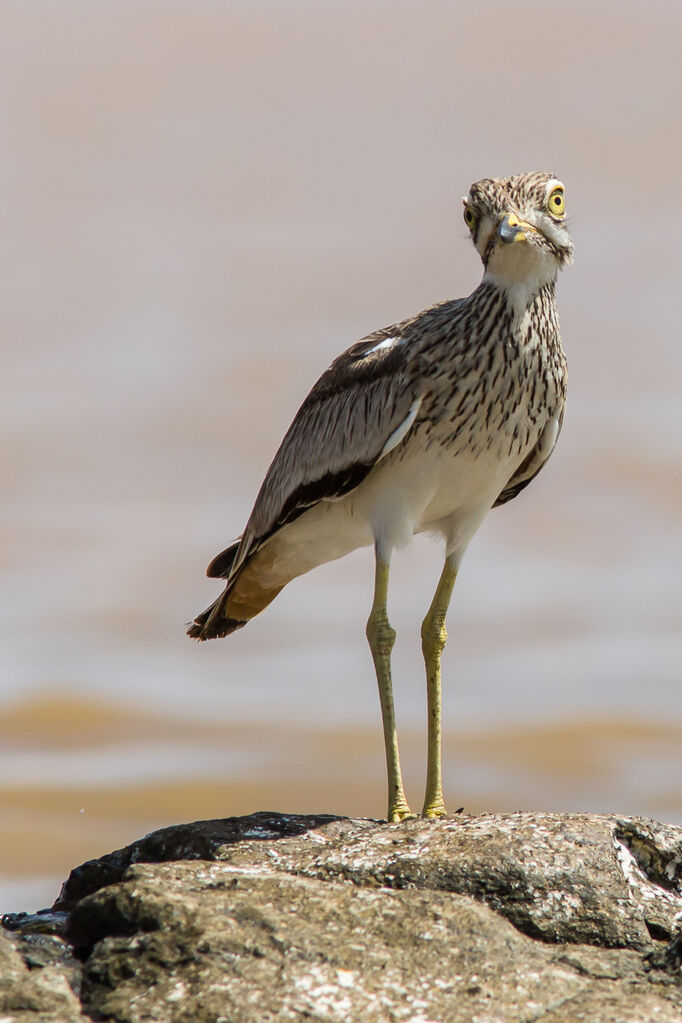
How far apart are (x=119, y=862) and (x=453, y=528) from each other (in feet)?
7.64

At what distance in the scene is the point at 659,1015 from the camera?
12.9 feet

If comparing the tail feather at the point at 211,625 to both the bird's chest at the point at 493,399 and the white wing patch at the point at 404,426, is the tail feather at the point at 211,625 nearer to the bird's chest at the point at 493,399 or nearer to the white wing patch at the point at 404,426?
the white wing patch at the point at 404,426

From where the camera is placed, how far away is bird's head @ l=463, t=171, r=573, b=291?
633 centimetres

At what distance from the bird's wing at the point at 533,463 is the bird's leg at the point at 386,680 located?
943 mm

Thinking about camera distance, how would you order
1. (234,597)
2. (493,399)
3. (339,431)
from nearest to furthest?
(493,399) < (339,431) < (234,597)

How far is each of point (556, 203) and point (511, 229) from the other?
45cm

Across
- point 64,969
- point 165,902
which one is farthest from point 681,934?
point 64,969

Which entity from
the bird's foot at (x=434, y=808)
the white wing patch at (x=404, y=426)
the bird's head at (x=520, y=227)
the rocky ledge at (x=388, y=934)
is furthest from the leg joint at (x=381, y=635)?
the bird's head at (x=520, y=227)

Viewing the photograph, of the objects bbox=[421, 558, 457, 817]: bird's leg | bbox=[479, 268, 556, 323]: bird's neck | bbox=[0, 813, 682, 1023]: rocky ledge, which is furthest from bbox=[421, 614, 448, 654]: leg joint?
bbox=[0, 813, 682, 1023]: rocky ledge

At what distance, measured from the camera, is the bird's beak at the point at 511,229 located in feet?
20.5

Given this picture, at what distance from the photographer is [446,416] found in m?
6.47

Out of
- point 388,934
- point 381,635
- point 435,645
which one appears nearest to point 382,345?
point 381,635

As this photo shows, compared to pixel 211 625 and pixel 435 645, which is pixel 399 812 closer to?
pixel 435 645

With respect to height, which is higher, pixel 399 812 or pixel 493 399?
pixel 493 399
